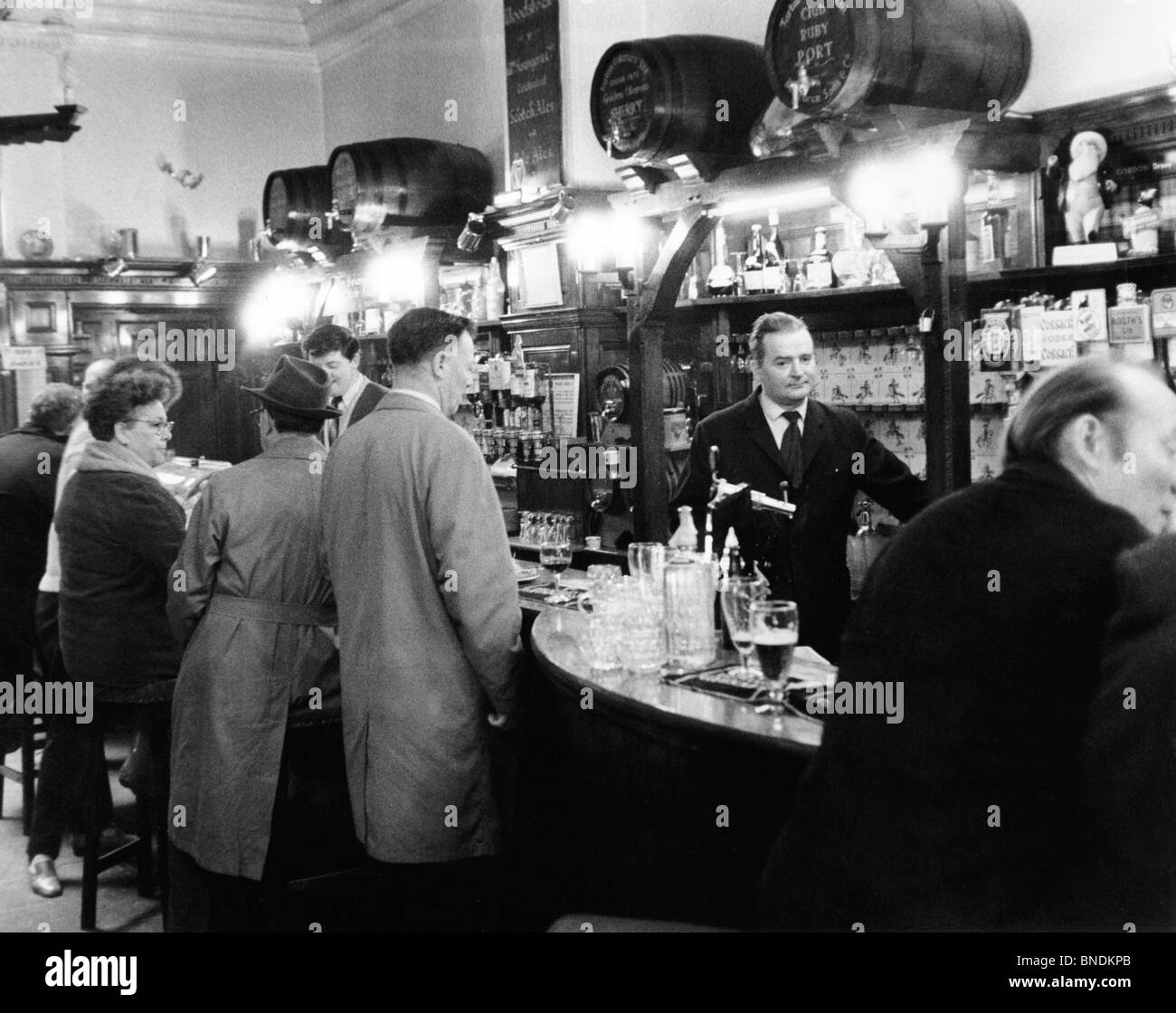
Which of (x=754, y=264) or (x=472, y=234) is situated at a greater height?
(x=472, y=234)

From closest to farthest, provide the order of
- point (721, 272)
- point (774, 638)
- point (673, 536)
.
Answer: point (774, 638), point (673, 536), point (721, 272)

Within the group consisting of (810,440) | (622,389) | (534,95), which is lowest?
(810,440)

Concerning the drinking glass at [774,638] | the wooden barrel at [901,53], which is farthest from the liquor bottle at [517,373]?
the drinking glass at [774,638]

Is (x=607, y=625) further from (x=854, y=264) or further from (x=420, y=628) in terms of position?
(x=854, y=264)

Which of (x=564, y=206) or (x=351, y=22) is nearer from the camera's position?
(x=564, y=206)

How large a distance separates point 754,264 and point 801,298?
452 millimetres

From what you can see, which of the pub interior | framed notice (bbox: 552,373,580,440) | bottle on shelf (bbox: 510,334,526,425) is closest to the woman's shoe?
the pub interior

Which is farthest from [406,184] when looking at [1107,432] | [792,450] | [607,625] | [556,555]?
[1107,432]

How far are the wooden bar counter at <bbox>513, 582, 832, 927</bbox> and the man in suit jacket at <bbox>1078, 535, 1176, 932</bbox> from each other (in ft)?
2.58

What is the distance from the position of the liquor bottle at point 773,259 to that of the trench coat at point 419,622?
7.76ft

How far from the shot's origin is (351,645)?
338cm

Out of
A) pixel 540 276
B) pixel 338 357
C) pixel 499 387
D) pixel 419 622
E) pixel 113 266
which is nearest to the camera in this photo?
pixel 419 622

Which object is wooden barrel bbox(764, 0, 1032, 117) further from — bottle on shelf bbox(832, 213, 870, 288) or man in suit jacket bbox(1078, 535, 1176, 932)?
man in suit jacket bbox(1078, 535, 1176, 932)

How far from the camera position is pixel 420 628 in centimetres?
335
